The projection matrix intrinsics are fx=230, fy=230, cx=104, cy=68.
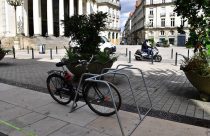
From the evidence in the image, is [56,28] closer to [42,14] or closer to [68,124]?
[42,14]

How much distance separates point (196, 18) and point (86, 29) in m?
3.90

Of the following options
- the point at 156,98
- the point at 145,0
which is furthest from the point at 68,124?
the point at 145,0

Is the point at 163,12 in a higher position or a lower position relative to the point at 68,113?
higher

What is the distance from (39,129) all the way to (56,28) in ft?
152

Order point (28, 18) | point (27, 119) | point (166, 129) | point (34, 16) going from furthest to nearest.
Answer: point (28, 18) → point (34, 16) → point (27, 119) → point (166, 129)

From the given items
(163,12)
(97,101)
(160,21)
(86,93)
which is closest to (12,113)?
(86,93)

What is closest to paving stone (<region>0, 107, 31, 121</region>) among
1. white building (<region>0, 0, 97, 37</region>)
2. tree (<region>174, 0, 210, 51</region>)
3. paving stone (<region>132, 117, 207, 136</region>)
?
paving stone (<region>132, 117, 207, 136</region>)

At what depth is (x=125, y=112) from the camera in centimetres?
530

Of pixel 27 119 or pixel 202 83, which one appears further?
pixel 202 83

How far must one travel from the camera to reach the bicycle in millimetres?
5062

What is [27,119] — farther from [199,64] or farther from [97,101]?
[199,64]

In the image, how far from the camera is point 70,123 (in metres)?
4.69

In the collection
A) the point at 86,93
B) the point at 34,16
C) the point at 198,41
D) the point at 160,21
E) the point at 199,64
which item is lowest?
the point at 86,93

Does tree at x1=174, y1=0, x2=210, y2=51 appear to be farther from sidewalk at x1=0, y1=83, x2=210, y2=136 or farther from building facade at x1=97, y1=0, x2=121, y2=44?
building facade at x1=97, y1=0, x2=121, y2=44
